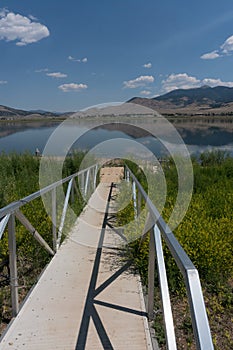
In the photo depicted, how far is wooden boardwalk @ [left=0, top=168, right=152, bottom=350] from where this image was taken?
7.73 ft

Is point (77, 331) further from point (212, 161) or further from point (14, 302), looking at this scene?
point (212, 161)

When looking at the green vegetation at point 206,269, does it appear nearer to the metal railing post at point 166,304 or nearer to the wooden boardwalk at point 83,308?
the wooden boardwalk at point 83,308

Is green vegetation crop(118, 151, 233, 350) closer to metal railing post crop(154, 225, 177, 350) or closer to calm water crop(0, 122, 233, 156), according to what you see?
metal railing post crop(154, 225, 177, 350)

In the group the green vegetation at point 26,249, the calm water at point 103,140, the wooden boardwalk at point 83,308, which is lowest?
the wooden boardwalk at point 83,308

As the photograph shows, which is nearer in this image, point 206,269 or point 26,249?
point 206,269

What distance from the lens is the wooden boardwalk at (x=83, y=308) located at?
2355 mm

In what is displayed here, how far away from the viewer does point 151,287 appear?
261cm

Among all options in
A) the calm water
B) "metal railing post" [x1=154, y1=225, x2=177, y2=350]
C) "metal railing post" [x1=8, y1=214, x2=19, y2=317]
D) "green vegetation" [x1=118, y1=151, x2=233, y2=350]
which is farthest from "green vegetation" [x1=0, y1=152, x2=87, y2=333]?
the calm water

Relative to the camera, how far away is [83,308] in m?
2.81

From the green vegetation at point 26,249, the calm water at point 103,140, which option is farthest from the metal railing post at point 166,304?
the calm water at point 103,140

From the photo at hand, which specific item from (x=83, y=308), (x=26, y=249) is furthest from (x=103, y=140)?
(x=83, y=308)

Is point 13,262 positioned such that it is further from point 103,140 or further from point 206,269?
point 103,140

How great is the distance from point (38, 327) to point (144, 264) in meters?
1.41

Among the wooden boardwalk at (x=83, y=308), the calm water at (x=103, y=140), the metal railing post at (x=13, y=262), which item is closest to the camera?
the wooden boardwalk at (x=83, y=308)
